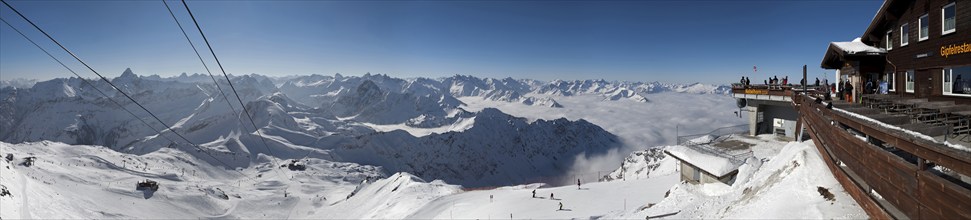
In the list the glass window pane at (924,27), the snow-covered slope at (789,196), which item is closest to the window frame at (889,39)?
the glass window pane at (924,27)

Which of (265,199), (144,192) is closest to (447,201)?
(265,199)

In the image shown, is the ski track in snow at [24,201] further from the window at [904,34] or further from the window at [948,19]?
the window at [904,34]

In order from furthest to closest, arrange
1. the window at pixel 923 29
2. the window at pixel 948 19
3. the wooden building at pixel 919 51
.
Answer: the window at pixel 923 29 → the window at pixel 948 19 → the wooden building at pixel 919 51

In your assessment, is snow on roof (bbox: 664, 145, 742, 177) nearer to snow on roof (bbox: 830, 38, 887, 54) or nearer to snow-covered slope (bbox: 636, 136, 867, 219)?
snow-covered slope (bbox: 636, 136, 867, 219)

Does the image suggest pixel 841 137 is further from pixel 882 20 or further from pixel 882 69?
pixel 882 69

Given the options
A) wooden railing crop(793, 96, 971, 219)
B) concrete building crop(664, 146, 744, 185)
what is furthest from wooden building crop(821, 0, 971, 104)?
wooden railing crop(793, 96, 971, 219)

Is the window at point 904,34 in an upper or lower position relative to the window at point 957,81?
upper

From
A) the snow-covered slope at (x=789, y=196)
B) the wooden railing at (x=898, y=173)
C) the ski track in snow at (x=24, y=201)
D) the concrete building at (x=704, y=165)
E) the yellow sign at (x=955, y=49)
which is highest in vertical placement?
the yellow sign at (x=955, y=49)
